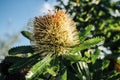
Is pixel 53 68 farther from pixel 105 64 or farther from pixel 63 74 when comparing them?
pixel 105 64

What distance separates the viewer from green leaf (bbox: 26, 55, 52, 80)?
4023 mm

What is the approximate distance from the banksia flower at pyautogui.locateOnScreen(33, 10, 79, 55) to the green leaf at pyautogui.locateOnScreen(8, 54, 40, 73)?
0.12 meters

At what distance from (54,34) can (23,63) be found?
577 mm

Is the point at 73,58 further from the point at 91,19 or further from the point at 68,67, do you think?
the point at 91,19

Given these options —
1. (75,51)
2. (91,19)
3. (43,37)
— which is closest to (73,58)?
(75,51)

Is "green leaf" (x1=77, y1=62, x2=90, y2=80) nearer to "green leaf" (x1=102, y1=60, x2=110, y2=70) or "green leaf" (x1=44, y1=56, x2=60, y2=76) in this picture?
"green leaf" (x1=44, y1=56, x2=60, y2=76)

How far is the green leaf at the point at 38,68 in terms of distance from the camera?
4.02 metres

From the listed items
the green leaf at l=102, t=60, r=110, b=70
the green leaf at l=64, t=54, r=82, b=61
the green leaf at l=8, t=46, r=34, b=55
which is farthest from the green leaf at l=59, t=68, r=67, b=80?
the green leaf at l=102, t=60, r=110, b=70

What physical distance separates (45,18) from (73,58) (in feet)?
2.19

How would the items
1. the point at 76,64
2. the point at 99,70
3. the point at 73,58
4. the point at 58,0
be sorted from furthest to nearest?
1. the point at 58,0
2. the point at 99,70
3. the point at 76,64
4. the point at 73,58

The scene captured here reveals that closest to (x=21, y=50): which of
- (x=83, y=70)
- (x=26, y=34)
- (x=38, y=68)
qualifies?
(x=26, y=34)

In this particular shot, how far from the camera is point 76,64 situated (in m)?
4.50

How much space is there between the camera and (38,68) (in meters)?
4.10

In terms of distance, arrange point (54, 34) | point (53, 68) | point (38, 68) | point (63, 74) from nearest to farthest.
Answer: point (38, 68) → point (63, 74) → point (53, 68) → point (54, 34)
